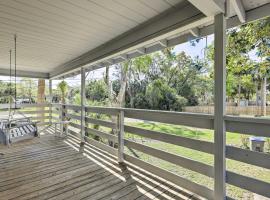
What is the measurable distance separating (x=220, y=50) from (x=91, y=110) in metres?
3.46

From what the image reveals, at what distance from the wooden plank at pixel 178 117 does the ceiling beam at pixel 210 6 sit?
110 cm

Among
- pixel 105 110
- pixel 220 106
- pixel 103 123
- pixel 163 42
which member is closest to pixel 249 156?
pixel 220 106

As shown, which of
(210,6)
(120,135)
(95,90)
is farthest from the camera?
(95,90)

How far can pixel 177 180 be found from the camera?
8.25 ft

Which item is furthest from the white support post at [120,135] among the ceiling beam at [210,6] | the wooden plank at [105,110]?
the ceiling beam at [210,6]

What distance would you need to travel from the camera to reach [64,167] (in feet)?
10.5

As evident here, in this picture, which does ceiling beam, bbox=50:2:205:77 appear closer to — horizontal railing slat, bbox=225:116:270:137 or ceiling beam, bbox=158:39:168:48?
ceiling beam, bbox=158:39:168:48

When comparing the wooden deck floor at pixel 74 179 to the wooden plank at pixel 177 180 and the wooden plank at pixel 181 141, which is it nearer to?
the wooden plank at pixel 177 180

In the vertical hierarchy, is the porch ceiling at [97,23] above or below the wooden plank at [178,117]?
above

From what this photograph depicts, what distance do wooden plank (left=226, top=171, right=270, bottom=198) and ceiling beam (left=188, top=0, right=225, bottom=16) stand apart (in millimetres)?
1660

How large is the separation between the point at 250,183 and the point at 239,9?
1.69 metres

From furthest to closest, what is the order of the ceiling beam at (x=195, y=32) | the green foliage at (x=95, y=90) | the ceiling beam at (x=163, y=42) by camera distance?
the green foliage at (x=95, y=90), the ceiling beam at (x=163, y=42), the ceiling beam at (x=195, y=32)

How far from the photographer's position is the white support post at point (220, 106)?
1.92 metres

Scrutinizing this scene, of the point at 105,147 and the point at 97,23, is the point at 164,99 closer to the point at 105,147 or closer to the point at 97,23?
the point at 105,147
